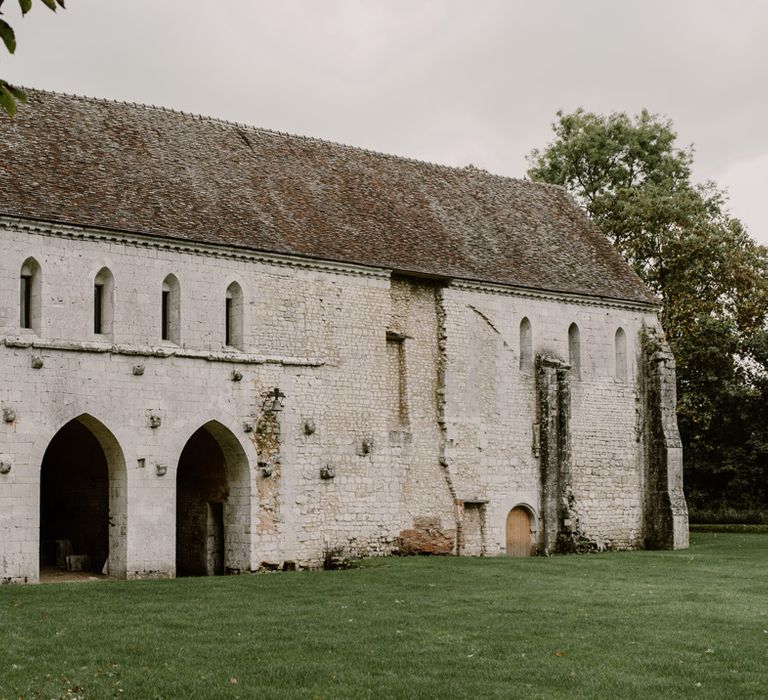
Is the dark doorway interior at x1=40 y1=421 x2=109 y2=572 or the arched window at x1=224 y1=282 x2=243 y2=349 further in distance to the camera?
the dark doorway interior at x1=40 y1=421 x2=109 y2=572

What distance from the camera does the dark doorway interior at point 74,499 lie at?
103 feet

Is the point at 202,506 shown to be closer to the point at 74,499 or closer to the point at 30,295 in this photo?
the point at 74,499

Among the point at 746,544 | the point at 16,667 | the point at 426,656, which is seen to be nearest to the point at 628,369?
the point at 746,544

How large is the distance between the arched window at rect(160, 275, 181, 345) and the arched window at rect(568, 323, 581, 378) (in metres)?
13.5

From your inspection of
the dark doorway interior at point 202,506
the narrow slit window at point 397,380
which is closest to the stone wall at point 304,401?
the narrow slit window at point 397,380

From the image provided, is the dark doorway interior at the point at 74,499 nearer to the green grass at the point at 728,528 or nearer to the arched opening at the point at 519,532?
the arched opening at the point at 519,532

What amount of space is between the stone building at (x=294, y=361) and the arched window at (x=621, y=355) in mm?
74

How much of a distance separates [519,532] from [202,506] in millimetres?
9736

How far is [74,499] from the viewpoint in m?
32.8

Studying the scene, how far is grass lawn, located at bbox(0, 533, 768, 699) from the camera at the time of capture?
562 inches

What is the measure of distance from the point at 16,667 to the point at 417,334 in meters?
19.9

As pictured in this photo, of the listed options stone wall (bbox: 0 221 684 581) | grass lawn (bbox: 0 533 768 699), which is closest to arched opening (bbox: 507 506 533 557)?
stone wall (bbox: 0 221 684 581)

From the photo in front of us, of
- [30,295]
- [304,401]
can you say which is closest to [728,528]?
[304,401]

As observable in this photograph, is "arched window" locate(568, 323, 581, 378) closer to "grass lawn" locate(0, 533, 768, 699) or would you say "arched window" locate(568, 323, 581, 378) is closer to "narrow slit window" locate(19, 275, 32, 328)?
→ "grass lawn" locate(0, 533, 768, 699)
